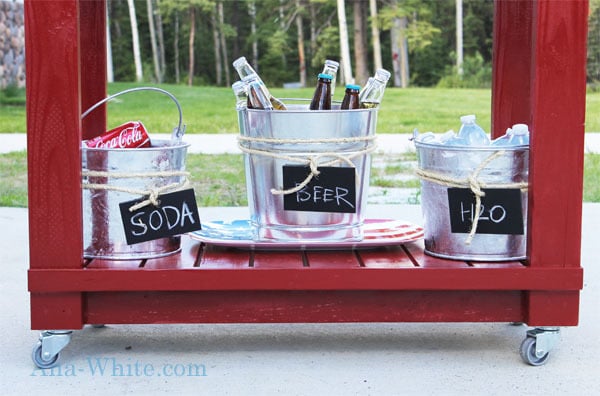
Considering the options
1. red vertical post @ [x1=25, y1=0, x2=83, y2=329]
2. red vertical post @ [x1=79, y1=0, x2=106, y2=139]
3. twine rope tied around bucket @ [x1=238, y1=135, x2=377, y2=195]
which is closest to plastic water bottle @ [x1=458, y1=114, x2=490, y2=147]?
twine rope tied around bucket @ [x1=238, y1=135, x2=377, y2=195]

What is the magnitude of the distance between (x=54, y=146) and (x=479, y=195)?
0.92 meters

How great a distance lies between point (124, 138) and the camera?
2184 mm

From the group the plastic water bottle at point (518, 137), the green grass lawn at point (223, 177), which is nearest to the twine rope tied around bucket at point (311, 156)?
the plastic water bottle at point (518, 137)

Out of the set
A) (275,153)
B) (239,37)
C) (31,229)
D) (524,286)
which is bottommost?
(524,286)

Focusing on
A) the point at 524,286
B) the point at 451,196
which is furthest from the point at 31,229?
the point at 524,286

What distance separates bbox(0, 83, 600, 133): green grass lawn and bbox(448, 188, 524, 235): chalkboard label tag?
21.2 feet

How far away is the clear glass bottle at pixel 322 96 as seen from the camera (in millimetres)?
2248

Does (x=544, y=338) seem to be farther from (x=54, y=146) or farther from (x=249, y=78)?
(x=54, y=146)

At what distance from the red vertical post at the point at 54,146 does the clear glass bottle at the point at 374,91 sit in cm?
69

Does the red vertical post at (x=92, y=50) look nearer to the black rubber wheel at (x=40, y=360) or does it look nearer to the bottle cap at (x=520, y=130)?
the black rubber wheel at (x=40, y=360)

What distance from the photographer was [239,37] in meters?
28.1

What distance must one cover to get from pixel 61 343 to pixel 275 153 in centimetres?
63

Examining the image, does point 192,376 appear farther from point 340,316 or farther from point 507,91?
point 507,91

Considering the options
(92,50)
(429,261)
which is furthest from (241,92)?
(429,261)
